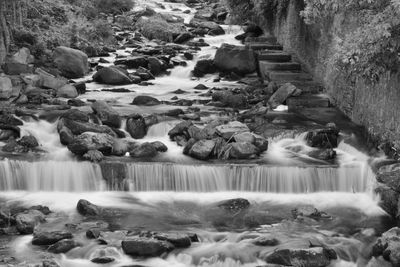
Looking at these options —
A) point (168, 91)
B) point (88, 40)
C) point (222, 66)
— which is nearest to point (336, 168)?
point (168, 91)

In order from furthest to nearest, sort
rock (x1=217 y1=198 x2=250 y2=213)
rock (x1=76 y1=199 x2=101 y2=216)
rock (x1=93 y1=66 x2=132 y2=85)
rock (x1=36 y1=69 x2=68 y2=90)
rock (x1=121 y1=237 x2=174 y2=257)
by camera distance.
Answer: rock (x1=93 y1=66 x2=132 y2=85), rock (x1=36 y1=69 x2=68 y2=90), rock (x1=217 y1=198 x2=250 y2=213), rock (x1=76 y1=199 x2=101 y2=216), rock (x1=121 y1=237 x2=174 y2=257)

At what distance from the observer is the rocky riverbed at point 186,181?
9.06 meters

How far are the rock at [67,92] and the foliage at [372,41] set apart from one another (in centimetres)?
861

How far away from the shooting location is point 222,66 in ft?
71.0

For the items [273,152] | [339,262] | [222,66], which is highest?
[222,66]

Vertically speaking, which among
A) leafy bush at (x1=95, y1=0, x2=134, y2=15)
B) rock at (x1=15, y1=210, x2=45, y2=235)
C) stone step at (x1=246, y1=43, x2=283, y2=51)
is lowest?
rock at (x1=15, y1=210, x2=45, y2=235)

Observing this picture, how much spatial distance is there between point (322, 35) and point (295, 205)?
26.2ft

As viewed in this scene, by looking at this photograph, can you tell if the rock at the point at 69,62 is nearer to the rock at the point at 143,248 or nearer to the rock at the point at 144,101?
the rock at the point at 144,101

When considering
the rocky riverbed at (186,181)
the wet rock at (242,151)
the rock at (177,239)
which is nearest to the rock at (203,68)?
the rocky riverbed at (186,181)

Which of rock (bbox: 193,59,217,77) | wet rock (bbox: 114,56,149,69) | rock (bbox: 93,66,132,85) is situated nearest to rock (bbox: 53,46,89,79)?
rock (bbox: 93,66,132,85)

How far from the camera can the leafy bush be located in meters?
32.0

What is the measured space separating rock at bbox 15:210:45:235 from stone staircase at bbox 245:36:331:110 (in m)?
8.42

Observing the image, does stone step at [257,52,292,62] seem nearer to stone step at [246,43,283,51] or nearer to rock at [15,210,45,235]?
stone step at [246,43,283,51]

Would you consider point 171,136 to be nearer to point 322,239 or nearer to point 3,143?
point 3,143
